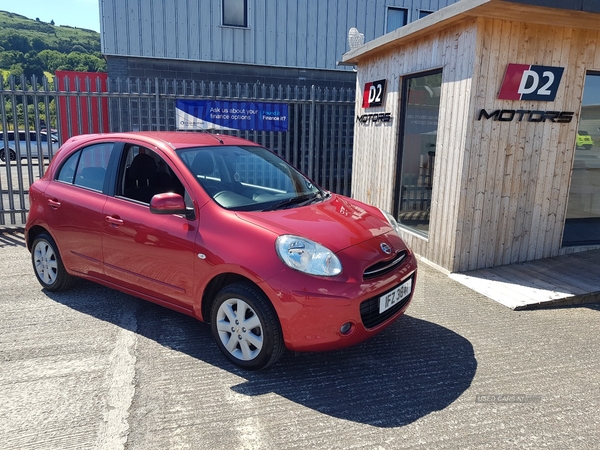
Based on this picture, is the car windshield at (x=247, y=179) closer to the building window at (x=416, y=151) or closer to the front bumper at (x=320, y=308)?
the front bumper at (x=320, y=308)

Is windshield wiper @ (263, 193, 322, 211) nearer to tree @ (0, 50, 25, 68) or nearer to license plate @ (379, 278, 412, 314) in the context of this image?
license plate @ (379, 278, 412, 314)

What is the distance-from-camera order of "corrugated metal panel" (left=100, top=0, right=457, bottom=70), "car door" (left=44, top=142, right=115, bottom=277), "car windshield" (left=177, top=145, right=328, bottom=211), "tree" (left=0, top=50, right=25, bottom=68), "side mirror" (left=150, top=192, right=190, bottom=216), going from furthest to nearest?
"tree" (left=0, top=50, right=25, bottom=68) → "corrugated metal panel" (left=100, top=0, right=457, bottom=70) → "car door" (left=44, top=142, right=115, bottom=277) → "car windshield" (left=177, top=145, right=328, bottom=211) → "side mirror" (left=150, top=192, right=190, bottom=216)

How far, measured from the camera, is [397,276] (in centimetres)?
360

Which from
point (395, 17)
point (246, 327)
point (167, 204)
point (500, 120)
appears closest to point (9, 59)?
point (395, 17)

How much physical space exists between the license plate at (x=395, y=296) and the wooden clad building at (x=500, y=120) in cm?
222

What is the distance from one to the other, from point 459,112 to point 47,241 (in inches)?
187

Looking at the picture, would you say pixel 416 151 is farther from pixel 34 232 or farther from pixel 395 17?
pixel 395 17

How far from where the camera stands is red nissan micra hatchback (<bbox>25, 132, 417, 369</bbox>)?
3207mm

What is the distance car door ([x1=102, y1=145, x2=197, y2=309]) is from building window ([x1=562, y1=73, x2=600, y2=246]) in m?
5.13

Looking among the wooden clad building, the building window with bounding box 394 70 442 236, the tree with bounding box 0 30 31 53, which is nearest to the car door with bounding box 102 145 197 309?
the wooden clad building

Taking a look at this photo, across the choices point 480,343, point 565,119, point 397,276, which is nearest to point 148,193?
point 397,276

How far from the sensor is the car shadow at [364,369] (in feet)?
10.1

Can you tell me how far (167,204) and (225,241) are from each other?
1.84 ft

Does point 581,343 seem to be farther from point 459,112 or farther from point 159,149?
point 159,149
